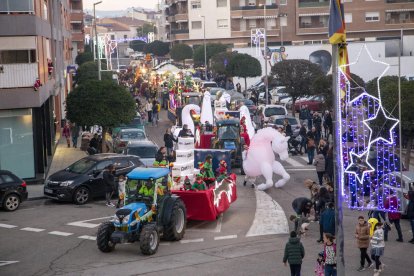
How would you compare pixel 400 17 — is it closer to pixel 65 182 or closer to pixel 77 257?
pixel 65 182

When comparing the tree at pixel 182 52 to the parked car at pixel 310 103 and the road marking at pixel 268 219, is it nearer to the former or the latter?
the parked car at pixel 310 103

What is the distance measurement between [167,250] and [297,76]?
33.0m

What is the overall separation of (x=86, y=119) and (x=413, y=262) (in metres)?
18.8

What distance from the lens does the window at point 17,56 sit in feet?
93.9

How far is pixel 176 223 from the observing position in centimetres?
1920

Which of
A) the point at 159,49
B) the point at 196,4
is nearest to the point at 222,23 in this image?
the point at 196,4

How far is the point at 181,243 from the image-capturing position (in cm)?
1925

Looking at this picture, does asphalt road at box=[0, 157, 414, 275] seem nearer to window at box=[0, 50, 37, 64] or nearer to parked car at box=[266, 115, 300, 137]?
window at box=[0, 50, 37, 64]

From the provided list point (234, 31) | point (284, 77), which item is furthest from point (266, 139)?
point (234, 31)

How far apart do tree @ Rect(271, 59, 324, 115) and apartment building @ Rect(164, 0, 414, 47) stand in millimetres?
34440

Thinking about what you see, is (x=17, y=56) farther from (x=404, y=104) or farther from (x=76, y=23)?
(x=76, y=23)

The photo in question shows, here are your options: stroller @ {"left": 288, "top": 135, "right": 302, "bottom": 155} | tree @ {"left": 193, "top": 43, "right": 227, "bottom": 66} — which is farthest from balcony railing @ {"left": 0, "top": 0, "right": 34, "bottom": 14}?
tree @ {"left": 193, "top": 43, "right": 227, "bottom": 66}

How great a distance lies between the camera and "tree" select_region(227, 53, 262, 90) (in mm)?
67500

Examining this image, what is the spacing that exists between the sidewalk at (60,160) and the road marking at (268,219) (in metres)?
7.96
